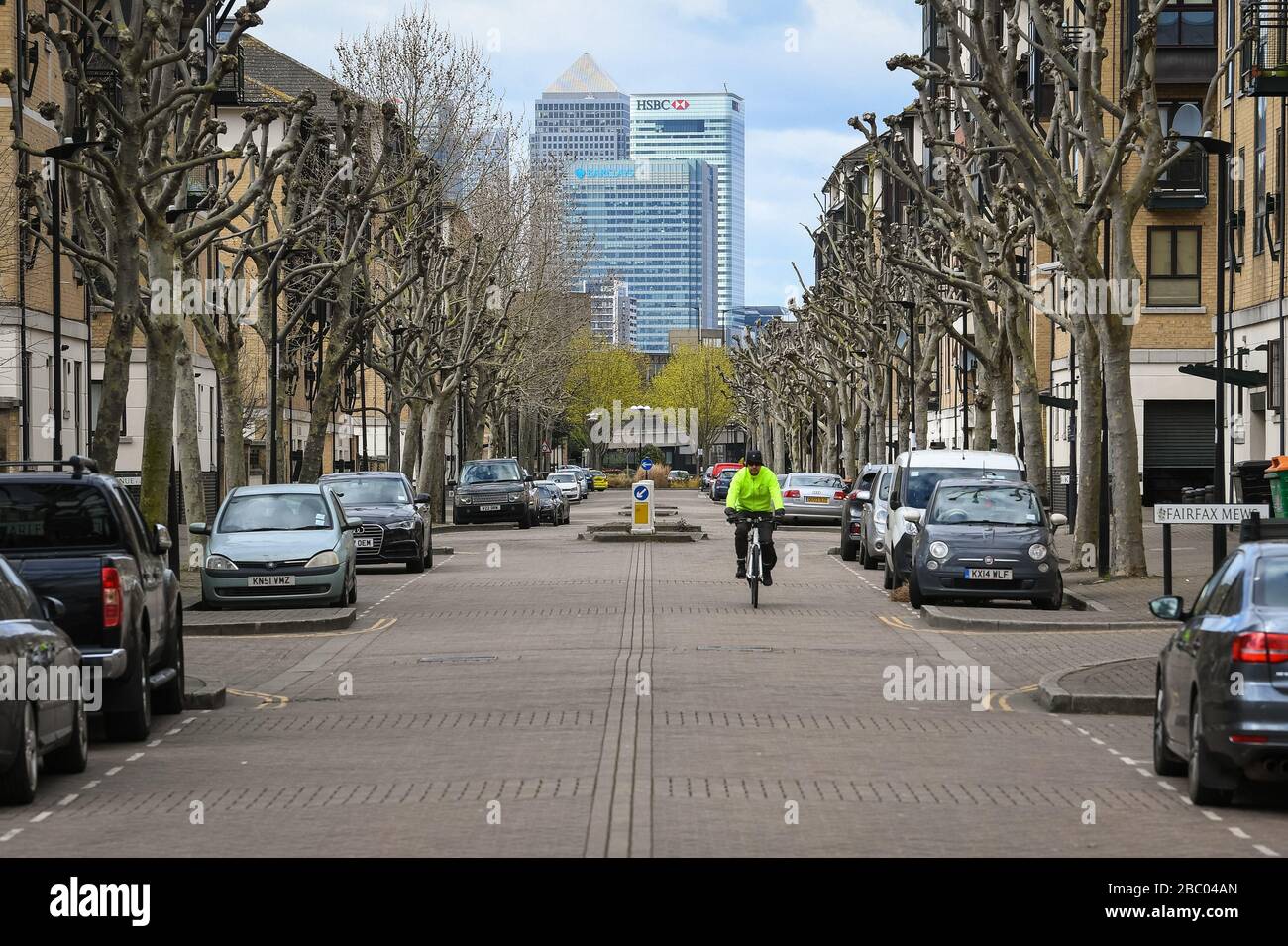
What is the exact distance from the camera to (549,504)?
64.1 metres

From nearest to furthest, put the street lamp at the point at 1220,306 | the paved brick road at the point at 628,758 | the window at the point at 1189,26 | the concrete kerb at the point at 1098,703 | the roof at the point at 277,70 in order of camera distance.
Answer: the paved brick road at the point at 628,758 < the concrete kerb at the point at 1098,703 < the street lamp at the point at 1220,306 < the window at the point at 1189,26 < the roof at the point at 277,70

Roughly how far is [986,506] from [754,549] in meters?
3.04

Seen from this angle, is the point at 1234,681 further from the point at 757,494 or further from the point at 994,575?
the point at 757,494

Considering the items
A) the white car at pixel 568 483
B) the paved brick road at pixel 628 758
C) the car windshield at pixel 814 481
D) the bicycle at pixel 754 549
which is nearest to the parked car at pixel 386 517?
the bicycle at pixel 754 549

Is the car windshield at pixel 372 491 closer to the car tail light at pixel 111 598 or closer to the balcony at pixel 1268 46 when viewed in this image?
the balcony at pixel 1268 46

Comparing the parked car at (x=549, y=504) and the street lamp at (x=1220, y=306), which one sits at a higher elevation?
the street lamp at (x=1220, y=306)

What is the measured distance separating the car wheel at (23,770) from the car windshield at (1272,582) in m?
6.55

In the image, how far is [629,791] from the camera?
11820mm

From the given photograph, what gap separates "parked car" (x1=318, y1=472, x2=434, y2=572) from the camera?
37031 mm

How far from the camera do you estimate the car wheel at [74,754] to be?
1302 cm

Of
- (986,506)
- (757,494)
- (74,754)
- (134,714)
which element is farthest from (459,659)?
(986,506)

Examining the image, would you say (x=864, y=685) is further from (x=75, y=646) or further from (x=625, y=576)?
(x=625, y=576)
